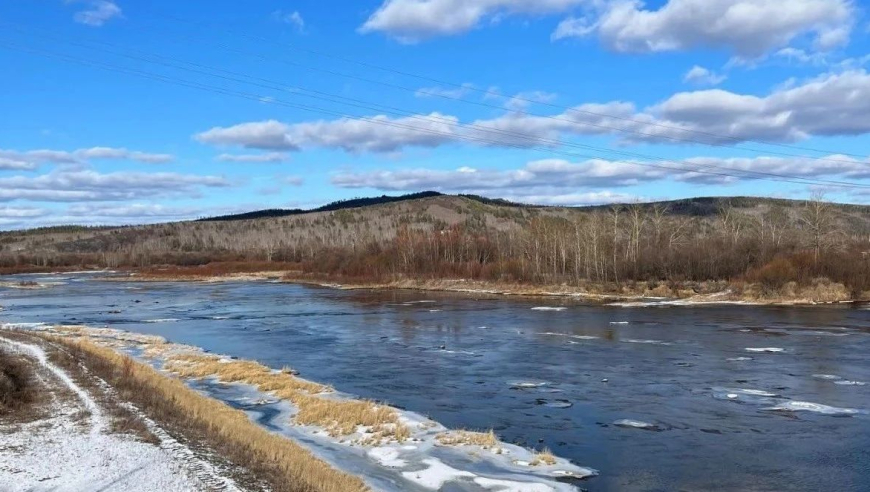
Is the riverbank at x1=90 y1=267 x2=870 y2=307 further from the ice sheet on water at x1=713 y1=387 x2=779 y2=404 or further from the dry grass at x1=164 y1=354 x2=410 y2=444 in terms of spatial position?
the dry grass at x1=164 y1=354 x2=410 y2=444

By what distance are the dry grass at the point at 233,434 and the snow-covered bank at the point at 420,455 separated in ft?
2.39

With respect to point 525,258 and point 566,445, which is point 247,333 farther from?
point 525,258

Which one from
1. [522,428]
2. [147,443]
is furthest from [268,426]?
[522,428]

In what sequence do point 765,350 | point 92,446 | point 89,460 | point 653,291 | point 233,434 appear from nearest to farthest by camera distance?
point 89,460, point 92,446, point 233,434, point 765,350, point 653,291

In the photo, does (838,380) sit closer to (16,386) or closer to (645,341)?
(645,341)

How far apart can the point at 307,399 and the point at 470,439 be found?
19.7 feet

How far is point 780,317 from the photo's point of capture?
136 feet

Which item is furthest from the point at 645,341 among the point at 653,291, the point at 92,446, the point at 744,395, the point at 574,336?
the point at 653,291

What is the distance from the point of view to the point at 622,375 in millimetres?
23328

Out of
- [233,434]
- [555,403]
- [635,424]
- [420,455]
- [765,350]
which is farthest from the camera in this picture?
[765,350]

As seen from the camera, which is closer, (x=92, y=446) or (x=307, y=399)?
(x=92, y=446)

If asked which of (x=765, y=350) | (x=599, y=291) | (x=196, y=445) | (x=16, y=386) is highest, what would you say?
(x=16, y=386)

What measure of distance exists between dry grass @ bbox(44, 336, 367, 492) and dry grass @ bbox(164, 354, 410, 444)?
5.38ft

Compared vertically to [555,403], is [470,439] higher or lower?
higher
